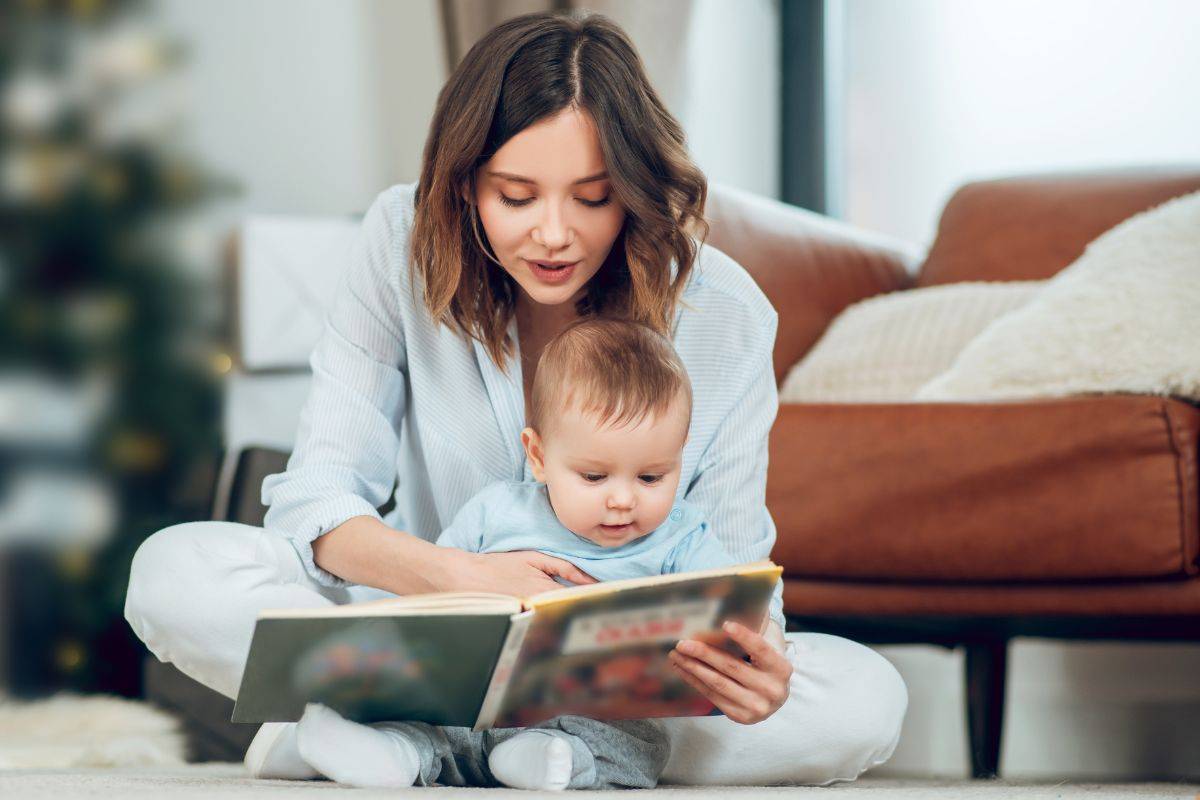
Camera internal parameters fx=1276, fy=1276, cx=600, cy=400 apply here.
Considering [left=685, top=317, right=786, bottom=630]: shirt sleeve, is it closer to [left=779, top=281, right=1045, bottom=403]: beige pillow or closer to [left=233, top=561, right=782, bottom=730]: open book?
[left=233, top=561, right=782, bottom=730]: open book

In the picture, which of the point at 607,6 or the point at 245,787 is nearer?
the point at 245,787

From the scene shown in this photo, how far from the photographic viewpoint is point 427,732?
1.08m

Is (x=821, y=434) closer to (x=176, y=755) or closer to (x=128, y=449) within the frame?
(x=176, y=755)

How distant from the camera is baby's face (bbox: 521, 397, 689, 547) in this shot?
3.63 feet

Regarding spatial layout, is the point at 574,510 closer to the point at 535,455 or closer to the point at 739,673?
the point at 535,455

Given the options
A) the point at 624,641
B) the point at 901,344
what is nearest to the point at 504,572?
the point at 624,641

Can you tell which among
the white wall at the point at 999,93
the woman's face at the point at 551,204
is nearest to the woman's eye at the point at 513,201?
the woman's face at the point at 551,204

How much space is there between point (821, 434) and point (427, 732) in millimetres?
771

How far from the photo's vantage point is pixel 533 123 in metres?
1.17

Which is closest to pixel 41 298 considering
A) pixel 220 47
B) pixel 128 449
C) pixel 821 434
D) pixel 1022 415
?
pixel 128 449

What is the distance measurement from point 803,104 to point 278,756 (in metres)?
2.45

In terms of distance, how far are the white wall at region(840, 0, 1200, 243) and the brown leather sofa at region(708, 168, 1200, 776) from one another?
1.14m

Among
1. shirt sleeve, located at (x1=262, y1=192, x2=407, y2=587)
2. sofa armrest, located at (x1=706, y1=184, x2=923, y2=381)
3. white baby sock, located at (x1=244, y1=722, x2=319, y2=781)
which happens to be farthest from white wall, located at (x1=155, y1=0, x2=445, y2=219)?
white baby sock, located at (x1=244, y1=722, x2=319, y2=781)

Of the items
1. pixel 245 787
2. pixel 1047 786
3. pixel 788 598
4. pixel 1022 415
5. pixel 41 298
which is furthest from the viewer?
pixel 41 298
